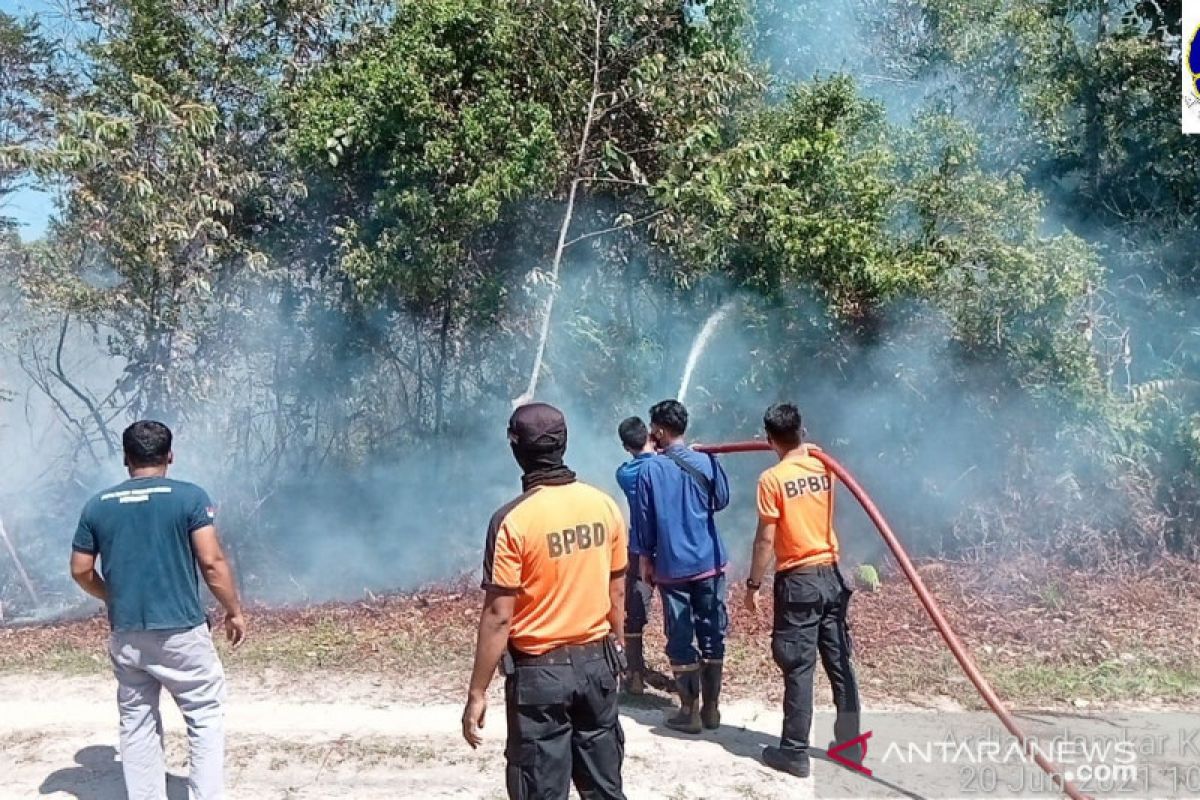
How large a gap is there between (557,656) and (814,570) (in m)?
1.89

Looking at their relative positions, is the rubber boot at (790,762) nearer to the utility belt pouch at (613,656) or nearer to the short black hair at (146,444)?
the utility belt pouch at (613,656)

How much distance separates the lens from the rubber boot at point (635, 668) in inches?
233

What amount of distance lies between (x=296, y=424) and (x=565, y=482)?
817 cm

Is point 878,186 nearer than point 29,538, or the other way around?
point 878,186

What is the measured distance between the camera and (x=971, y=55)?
39.3 feet

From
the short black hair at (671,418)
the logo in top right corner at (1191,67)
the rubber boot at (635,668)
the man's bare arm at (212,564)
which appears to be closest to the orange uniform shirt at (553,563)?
the man's bare arm at (212,564)

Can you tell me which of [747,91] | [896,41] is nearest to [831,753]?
[747,91]

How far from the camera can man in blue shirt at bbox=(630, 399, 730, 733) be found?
535 centimetres

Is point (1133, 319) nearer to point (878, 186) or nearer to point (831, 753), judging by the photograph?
point (878, 186)

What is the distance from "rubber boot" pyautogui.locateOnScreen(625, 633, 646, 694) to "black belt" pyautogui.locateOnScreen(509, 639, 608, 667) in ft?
8.24

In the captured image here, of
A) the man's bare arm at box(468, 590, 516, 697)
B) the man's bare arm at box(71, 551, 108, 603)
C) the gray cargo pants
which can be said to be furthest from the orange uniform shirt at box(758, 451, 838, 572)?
the man's bare arm at box(71, 551, 108, 603)

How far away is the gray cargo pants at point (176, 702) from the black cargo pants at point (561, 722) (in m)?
1.56

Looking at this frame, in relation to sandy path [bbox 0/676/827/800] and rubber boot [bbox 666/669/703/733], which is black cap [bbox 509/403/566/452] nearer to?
sandy path [bbox 0/676/827/800]

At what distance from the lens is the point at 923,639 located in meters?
7.25
